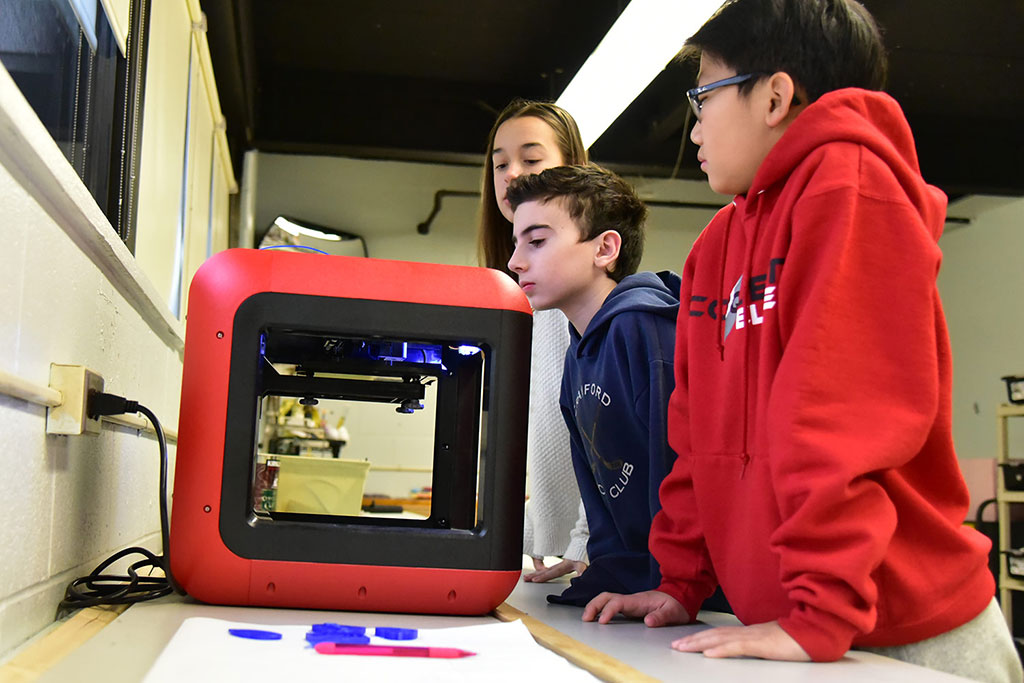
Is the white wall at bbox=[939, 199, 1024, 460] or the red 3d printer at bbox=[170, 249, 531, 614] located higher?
the white wall at bbox=[939, 199, 1024, 460]

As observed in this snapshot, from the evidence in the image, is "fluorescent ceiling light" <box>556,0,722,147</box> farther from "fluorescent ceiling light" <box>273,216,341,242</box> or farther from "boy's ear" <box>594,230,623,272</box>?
"fluorescent ceiling light" <box>273,216,341,242</box>

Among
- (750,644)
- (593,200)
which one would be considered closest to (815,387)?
(750,644)

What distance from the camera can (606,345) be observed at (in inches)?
46.6

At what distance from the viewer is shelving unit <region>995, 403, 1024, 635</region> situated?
4246mm

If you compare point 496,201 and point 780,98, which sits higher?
point 496,201

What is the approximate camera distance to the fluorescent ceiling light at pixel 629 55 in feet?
9.34

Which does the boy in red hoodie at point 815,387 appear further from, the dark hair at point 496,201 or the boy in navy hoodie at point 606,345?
the dark hair at point 496,201

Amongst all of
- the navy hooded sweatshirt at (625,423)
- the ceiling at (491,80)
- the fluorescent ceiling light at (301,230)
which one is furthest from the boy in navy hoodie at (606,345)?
the fluorescent ceiling light at (301,230)

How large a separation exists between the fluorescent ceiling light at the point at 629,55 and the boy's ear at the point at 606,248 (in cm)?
127

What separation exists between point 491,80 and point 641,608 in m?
4.13

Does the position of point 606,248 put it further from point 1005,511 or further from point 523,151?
point 1005,511

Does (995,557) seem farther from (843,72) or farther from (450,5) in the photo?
(843,72)

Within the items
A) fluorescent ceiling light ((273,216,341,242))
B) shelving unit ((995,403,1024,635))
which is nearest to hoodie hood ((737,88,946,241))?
shelving unit ((995,403,1024,635))

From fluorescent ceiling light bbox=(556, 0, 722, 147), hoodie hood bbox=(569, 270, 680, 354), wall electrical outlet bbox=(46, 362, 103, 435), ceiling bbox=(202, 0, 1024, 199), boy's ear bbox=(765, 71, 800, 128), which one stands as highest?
ceiling bbox=(202, 0, 1024, 199)
